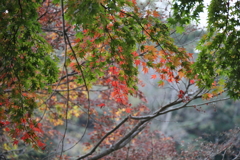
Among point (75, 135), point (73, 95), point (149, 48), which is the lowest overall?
point (149, 48)

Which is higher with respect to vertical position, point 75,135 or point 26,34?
point 75,135

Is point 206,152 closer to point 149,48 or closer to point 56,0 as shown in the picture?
point 149,48

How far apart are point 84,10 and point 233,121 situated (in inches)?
410

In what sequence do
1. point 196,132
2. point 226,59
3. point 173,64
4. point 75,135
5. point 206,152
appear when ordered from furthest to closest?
1. point 75,135
2. point 196,132
3. point 206,152
4. point 173,64
5. point 226,59

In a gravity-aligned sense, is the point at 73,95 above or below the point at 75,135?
below

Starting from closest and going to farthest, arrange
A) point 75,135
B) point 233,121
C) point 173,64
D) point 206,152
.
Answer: point 173,64
point 206,152
point 233,121
point 75,135

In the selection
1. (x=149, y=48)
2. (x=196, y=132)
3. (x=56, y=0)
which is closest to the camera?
(x=56, y=0)

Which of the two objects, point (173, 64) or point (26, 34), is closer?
point (26, 34)

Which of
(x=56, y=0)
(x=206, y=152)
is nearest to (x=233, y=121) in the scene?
(x=206, y=152)

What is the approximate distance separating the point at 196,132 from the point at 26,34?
10.7 meters

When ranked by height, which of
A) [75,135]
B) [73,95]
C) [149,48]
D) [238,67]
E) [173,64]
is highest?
[75,135]

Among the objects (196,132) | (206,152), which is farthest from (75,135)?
(206,152)

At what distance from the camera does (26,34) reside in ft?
7.95

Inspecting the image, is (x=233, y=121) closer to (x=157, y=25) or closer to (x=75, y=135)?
(x=75, y=135)
